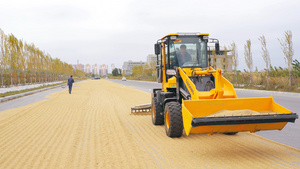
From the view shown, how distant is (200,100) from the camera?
600 centimetres

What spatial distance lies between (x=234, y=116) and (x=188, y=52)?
10.2ft

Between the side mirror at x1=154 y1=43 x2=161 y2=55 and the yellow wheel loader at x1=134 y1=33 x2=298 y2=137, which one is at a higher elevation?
the side mirror at x1=154 y1=43 x2=161 y2=55

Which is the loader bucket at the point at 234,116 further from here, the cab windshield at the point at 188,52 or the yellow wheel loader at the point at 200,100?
the cab windshield at the point at 188,52

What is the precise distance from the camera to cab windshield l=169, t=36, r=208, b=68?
7.84 metres

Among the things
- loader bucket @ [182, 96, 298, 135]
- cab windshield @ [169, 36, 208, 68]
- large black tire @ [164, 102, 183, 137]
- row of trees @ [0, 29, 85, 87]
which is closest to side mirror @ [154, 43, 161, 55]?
cab windshield @ [169, 36, 208, 68]

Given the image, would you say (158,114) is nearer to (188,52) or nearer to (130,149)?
(188,52)

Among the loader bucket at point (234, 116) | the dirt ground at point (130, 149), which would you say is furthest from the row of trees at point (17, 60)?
the loader bucket at point (234, 116)

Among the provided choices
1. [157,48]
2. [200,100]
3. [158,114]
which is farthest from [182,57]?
[200,100]

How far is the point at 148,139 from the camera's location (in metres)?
7.15

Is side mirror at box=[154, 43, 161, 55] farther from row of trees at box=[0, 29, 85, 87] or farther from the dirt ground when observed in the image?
row of trees at box=[0, 29, 85, 87]

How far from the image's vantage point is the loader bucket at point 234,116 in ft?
17.1

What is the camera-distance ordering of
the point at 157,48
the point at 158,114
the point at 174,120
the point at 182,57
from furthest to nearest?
the point at 158,114 → the point at 157,48 → the point at 182,57 → the point at 174,120

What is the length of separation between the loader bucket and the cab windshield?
6.75 ft

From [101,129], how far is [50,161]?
3.21 m
